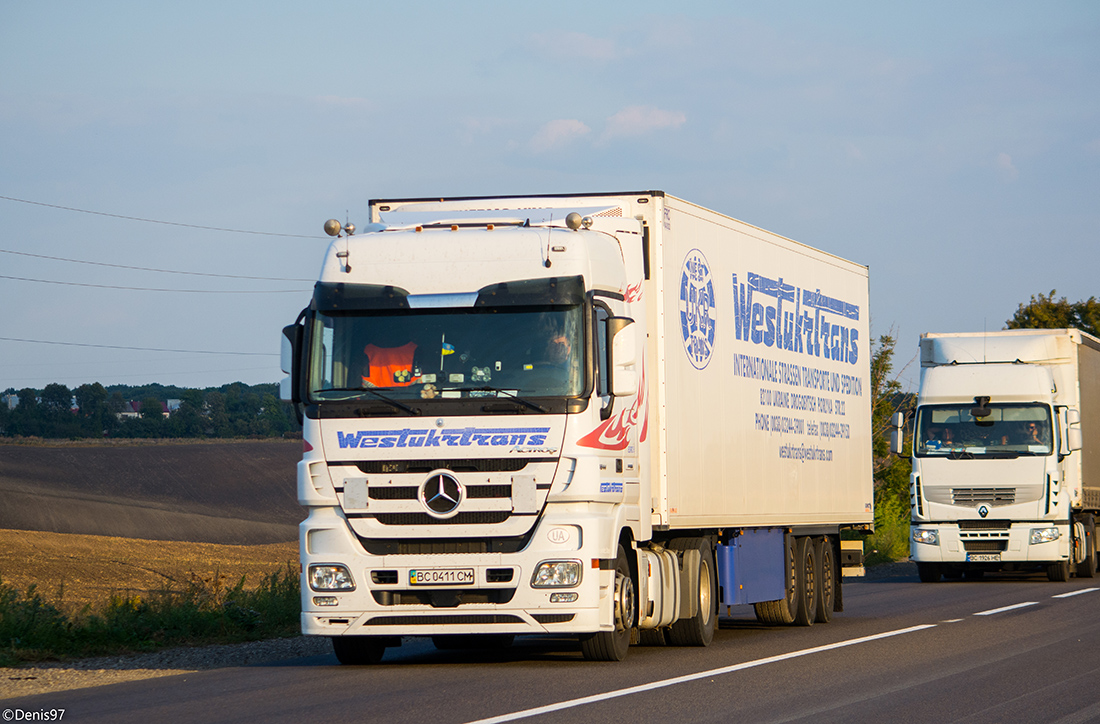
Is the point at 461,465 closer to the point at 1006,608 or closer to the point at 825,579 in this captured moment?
the point at 825,579

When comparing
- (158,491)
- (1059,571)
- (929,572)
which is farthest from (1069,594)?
(158,491)

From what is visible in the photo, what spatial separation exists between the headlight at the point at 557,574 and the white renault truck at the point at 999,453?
15.4 m

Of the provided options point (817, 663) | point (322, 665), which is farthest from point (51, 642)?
point (817, 663)

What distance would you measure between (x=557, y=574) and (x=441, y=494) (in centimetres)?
109

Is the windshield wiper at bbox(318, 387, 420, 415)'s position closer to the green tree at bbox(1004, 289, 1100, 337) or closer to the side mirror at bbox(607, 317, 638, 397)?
the side mirror at bbox(607, 317, 638, 397)

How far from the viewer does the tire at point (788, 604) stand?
17562 mm

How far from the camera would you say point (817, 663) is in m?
12.8

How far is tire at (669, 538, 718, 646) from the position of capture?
14562mm

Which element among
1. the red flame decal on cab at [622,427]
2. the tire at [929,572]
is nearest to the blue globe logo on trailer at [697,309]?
the red flame decal on cab at [622,427]

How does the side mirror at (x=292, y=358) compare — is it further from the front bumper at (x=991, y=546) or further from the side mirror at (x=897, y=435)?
the front bumper at (x=991, y=546)

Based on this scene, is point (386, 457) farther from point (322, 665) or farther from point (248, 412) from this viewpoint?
point (248, 412)

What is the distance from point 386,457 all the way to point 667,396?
9.61 ft

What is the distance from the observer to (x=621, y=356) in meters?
12.1

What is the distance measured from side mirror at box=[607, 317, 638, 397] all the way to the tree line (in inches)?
3065
